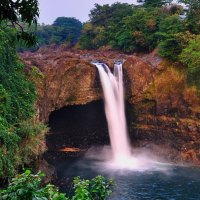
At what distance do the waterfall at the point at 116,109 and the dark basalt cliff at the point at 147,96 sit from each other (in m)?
0.44

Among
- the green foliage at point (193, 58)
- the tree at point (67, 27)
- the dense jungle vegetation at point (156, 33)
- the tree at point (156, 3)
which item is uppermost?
the tree at point (67, 27)

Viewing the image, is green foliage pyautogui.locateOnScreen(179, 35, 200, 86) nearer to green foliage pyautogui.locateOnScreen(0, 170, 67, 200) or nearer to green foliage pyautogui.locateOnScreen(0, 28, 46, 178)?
green foliage pyautogui.locateOnScreen(0, 28, 46, 178)

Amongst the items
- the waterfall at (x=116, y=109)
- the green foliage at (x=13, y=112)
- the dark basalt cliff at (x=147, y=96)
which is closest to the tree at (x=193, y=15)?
the dark basalt cliff at (x=147, y=96)

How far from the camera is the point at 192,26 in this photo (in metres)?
22.3

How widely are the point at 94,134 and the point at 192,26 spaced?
10013 millimetres

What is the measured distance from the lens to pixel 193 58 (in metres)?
19.2

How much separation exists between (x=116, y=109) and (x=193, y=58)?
604 centimetres

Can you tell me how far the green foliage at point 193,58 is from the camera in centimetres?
1928

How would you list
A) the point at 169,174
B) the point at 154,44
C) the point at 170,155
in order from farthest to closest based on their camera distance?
1. the point at 154,44
2. the point at 170,155
3. the point at 169,174

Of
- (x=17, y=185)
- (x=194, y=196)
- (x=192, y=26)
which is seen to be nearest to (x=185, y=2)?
(x=192, y=26)

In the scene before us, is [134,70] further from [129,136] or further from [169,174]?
[169,174]

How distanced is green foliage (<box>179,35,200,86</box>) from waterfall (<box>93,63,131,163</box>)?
4.21 meters

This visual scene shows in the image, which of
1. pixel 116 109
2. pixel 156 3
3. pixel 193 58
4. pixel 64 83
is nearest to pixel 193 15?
pixel 193 58

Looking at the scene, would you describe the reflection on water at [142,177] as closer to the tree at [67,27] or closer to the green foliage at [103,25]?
the green foliage at [103,25]
